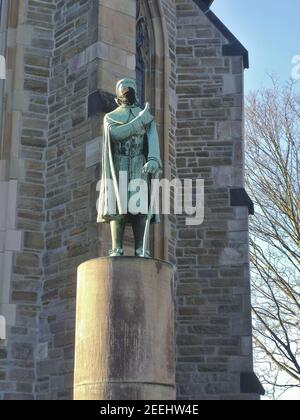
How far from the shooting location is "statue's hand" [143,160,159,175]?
6.65 meters

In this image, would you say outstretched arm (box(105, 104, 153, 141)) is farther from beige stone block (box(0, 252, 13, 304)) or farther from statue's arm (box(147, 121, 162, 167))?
beige stone block (box(0, 252, 13, 304))

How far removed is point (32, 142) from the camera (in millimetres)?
10500

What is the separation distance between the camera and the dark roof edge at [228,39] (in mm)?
12797

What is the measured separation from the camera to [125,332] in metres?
6.03

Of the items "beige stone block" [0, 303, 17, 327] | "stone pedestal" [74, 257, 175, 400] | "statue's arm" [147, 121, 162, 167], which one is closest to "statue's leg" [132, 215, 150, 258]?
"stone pedestal" [74, 257, 175, 400]

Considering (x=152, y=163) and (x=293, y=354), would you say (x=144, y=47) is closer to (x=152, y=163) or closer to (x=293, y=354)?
(x=152, y=163)

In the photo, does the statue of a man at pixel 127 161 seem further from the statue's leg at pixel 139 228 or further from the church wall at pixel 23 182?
the church wall at pixel 23 182

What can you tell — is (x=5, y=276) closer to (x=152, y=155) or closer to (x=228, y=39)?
(x=152, y=155)

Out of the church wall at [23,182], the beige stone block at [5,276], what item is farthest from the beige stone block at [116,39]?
the beige stone block at [5,276]

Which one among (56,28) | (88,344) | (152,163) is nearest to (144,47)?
(56,28)

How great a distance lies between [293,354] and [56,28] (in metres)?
8.40

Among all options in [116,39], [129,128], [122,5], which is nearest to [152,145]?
[129,128]

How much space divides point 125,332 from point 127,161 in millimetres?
1519
